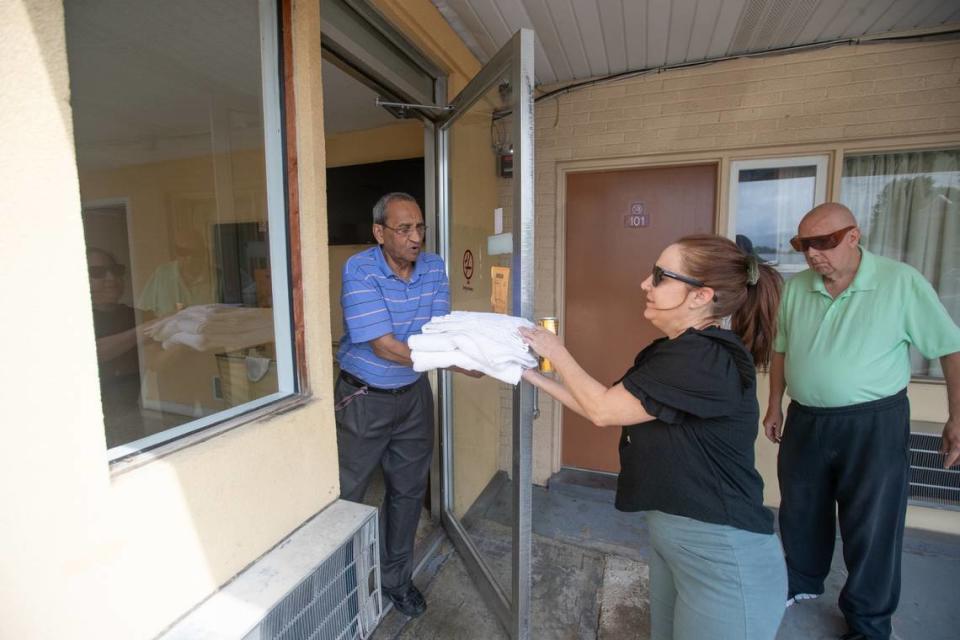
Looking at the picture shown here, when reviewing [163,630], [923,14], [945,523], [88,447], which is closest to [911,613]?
[945,523]

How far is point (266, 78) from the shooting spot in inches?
55.5

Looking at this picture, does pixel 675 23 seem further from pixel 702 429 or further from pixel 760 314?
pixel 702 429

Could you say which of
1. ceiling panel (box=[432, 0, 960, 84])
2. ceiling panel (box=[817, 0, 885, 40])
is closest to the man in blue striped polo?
ceiling panel (box=[432, 0, 960, 84])

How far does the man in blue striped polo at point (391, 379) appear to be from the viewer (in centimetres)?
183

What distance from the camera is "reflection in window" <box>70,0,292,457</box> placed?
4.92 ft

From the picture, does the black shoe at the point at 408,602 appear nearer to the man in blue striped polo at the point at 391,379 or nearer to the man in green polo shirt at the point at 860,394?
the man in blue striped polo at the point at 391,379

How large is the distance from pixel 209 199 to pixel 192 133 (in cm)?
42

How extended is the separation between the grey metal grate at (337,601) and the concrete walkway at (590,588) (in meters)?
0.88

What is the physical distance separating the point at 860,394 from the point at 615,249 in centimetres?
169

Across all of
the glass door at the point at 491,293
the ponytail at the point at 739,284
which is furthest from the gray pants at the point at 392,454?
the ponytail at the point at 739,284

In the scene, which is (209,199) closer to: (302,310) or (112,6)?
(112,6)

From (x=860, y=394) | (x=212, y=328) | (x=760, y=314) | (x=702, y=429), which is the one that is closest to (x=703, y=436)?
(x=702, y=429)

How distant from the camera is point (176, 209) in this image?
2.51 metres

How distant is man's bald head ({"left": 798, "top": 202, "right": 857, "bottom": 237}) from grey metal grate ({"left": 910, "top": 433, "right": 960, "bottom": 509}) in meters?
1.61
